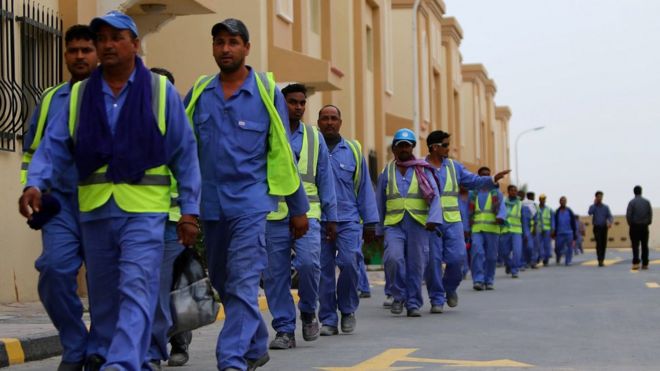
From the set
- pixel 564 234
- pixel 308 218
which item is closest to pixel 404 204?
pixel 308 218

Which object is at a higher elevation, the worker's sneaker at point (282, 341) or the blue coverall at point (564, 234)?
the blue coverall at point (564, 234)

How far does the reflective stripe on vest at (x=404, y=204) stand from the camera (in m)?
14.4

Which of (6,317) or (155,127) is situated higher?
(155,127)

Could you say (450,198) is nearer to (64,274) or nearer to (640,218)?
(64,274)

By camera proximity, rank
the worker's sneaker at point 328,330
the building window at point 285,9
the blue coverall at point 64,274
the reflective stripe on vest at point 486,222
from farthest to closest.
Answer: the building window at point 285,9, the reflective stripe on vest at point 486,222, the worker's sneaker at point 328,330, the blue coverall at point 64,274

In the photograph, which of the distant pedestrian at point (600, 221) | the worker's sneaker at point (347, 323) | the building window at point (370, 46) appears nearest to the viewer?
the worker's sneaker at point (347, 323)

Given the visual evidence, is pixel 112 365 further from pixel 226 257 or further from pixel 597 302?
pixel 597 302

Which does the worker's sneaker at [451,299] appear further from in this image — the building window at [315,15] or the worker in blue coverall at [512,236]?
the building window at [315,15]

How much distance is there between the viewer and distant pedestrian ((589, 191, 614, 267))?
35.5 m

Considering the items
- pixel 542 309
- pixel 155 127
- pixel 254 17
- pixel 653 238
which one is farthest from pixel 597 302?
pixel 653 238

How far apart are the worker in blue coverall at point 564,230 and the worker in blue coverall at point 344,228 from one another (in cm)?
2611

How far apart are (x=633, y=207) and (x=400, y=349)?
21.7 metres

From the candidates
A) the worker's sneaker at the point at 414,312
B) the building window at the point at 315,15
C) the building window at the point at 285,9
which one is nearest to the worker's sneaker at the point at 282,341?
the worker's sneaker at the point at 414,312

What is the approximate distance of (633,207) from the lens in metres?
31.3
